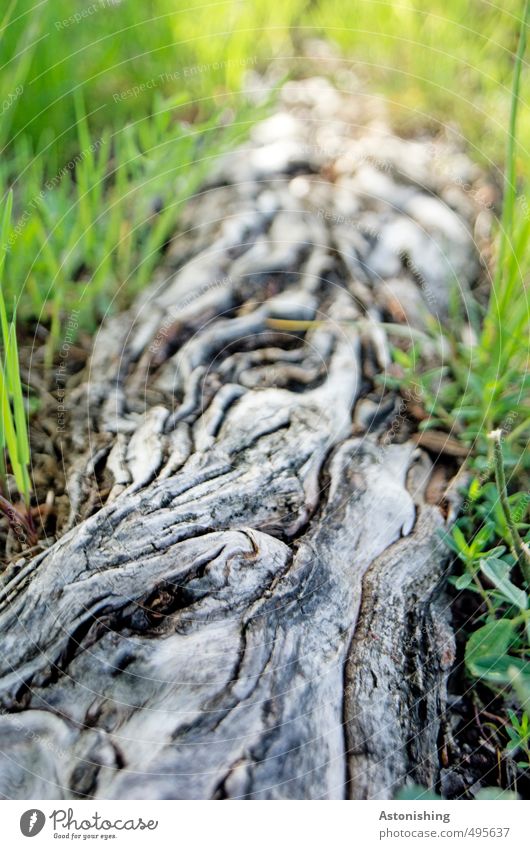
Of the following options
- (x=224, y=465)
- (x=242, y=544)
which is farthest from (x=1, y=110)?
(x=242, y=544)

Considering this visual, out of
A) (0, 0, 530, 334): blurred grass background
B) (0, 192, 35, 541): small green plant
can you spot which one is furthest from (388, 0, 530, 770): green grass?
(0, 192, 35, 541): small green plant

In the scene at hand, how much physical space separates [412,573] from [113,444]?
1.38ft

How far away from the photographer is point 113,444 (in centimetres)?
91

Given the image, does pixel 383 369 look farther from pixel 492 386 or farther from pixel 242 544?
pixel 242 544

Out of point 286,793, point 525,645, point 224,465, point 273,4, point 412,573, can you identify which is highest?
point 273,4

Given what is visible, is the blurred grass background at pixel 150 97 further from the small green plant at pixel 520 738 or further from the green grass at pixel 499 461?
the small green plant at pixel 520 738

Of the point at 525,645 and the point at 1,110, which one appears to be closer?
the point at 525,645

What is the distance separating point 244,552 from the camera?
0.76 m

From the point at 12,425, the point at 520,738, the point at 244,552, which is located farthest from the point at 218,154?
the point at 520,738
